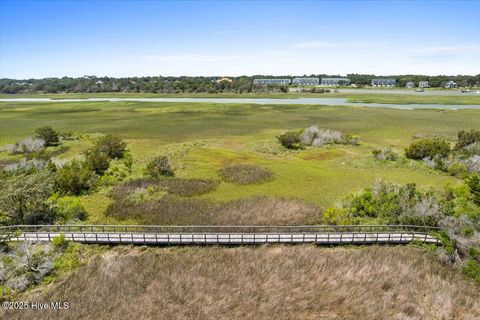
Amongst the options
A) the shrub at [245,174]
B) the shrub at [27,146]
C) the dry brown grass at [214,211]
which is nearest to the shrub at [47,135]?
the shrub at [27,146]

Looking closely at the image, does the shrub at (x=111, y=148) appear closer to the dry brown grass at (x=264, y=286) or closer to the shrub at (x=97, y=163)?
the shrub at (x=97, y=163)

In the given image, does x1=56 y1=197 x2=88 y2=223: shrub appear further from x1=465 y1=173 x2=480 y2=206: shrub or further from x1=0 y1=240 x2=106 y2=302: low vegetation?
x1=465 y1=173 x2=480 y2=206: shrub

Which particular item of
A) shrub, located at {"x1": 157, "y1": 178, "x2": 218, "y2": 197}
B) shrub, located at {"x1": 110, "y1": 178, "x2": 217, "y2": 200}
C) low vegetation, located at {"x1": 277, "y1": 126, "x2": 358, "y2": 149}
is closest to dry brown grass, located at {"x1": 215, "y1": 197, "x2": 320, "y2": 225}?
shrub, located at {"x1": 157, "y1": 178, "x2": 218, "y2": 197}

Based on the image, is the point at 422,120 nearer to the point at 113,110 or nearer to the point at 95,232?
the point at 95,232

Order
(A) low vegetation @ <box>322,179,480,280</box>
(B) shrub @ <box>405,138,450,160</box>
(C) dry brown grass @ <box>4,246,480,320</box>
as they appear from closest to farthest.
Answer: (C) dry brown grass @ <box>4,246,480,320</box>, (A) low vegetation @ <box>322,179,480,280</box>, (B) shrub @ <box>405,138,450,160</box>

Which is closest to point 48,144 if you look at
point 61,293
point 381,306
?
point 61,293

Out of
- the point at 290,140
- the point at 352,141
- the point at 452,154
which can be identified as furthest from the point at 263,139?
the point at 452,154
